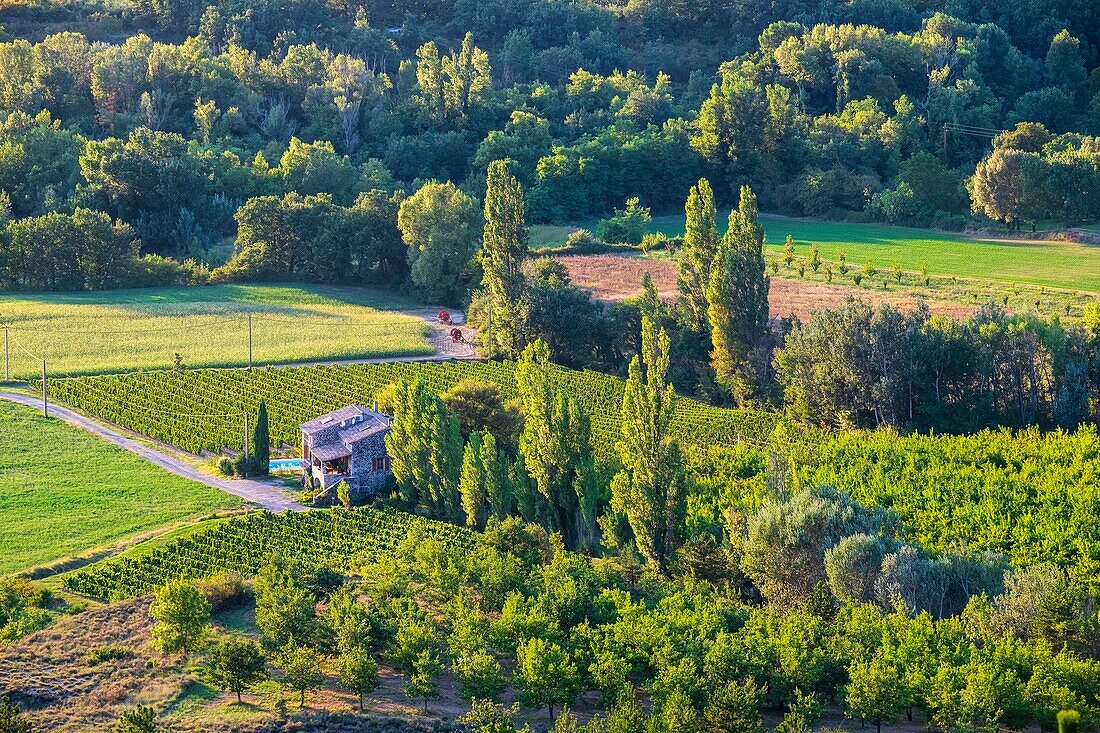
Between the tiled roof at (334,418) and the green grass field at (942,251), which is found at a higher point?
the green grass field at (942,251)

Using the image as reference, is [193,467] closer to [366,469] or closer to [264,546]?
[366,469]

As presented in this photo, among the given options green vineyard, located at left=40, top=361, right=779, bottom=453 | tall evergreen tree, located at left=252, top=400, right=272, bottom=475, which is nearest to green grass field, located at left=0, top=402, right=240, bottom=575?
tall evergreen tree, located at left=252, top=400, right=272, bottom=475

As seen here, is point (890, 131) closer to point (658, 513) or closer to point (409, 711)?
point (658, 513)

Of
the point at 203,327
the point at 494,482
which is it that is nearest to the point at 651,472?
the point at 494,482

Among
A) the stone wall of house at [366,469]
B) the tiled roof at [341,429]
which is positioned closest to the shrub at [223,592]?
the stone wall of house at [366,469]

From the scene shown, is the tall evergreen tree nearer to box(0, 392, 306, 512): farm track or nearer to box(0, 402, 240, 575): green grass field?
box(0, 392, 306, 512): farm track

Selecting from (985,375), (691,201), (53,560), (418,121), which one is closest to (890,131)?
(418,121)

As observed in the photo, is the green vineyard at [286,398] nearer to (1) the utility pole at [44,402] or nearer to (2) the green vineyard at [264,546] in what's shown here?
(1) the utility pole at [44,402]
